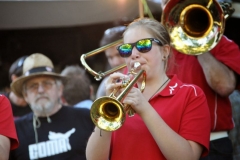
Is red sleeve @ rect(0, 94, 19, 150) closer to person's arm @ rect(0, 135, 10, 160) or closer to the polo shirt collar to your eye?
person's arm @ rect(0, 135, 10, 160)

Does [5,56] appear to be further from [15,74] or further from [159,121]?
[159,121]

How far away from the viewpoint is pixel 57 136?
470 cm

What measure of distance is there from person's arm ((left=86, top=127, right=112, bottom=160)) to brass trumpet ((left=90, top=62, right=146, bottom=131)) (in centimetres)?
10

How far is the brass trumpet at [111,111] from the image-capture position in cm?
294

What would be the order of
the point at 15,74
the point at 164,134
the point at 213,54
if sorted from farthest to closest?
the point at 15,74
the point at 213,54
the point at 164,134

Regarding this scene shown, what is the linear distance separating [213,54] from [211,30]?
14.4 inches

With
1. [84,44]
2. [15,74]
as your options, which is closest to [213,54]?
[15,74]

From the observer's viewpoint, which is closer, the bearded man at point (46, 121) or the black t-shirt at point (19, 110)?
the bearded man at point (46, 121)

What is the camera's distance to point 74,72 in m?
6.00

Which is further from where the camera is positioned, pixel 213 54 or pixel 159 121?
pixel 213 54

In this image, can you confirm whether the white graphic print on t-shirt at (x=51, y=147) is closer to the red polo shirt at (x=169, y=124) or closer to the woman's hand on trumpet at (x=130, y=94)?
the red polo shirt at (x=169, y=124)

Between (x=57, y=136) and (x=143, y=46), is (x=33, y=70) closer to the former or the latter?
(x=57, y=136)

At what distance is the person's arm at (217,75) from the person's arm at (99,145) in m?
1.05

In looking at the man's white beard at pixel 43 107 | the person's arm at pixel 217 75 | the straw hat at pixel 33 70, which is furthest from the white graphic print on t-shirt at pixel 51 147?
the person's arm at pixel 217 75
